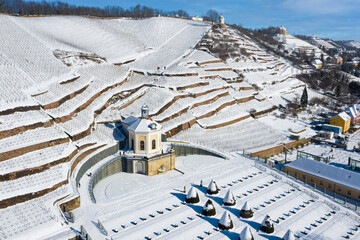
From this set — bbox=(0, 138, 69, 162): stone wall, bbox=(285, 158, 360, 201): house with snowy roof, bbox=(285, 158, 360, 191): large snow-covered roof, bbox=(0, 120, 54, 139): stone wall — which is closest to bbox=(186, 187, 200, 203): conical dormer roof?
bbox=(0, 138, 69, 162): stone wall

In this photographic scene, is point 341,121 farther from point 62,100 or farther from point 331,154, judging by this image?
point 62,100

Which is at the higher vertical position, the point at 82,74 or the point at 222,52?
the point at 222,52

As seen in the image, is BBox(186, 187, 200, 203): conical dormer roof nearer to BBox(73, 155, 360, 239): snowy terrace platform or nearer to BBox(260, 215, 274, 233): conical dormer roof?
BBox(73, 155, 360, 239): snowy terrace platform

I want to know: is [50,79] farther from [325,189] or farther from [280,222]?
[325,189]

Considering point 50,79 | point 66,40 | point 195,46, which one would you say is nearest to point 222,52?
point 195,46

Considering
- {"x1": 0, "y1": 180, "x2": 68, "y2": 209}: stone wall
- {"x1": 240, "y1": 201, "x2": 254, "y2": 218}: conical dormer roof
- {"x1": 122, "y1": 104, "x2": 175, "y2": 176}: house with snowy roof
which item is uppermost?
{"x1": 122, "y1": 104, "x2": 175, "y2": 176}: house with snowy roof
